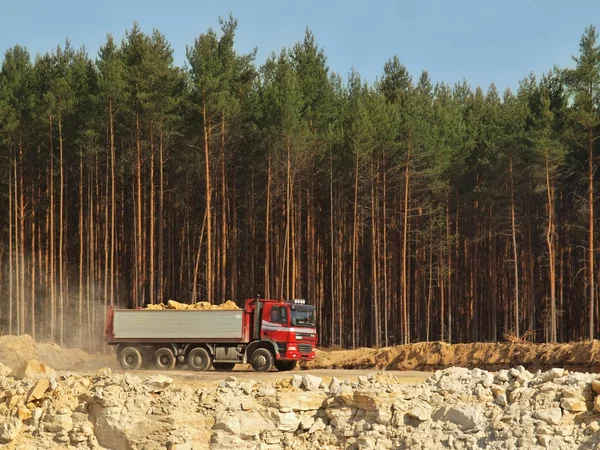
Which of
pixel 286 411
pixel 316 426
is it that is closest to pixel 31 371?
pixel 286 411

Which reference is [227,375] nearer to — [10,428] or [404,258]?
[10,428]

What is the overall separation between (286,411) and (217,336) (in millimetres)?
11408

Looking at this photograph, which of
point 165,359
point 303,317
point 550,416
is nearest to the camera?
point 550,416

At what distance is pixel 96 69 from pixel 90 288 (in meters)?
16.1

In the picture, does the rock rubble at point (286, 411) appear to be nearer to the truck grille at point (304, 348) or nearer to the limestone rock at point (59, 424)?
the limestone rock at point (59, 424)

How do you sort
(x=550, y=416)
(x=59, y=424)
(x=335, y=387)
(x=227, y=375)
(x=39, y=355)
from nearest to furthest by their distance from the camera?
(x=550, y=416) < (x=59, y=424) < (x=335, y=387) < (x=227, y=375) < (x=39, y=355)

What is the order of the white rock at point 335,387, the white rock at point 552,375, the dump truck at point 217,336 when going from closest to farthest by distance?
the white rock at point 552,375 → the white rock at point 335,387 → the dump truck at point 217,336

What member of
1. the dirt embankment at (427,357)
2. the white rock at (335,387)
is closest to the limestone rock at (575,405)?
the white rock at (335,387)

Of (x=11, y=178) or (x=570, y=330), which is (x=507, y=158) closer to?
(x=570, y=330)

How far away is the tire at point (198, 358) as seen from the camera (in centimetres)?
2903

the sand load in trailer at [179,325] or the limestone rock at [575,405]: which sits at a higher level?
the sand load in trailer at [179,325]

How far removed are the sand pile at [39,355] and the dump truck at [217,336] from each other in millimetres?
3344

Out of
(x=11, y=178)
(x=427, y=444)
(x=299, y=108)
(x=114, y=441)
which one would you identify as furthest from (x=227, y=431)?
(x=11, y=178)

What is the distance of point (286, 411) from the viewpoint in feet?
58.3
